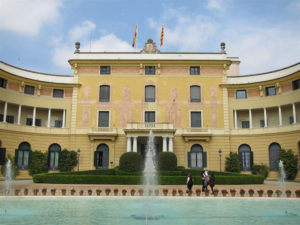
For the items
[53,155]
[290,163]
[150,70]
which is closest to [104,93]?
[150,70]

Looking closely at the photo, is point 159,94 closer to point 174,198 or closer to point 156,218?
point 174,198

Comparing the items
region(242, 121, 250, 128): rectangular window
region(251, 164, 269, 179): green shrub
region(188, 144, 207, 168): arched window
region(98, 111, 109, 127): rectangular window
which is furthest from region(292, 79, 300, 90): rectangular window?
region(98, 111, 109, 127): rectangular window

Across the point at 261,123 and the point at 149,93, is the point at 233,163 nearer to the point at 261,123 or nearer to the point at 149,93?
the point at 261,123

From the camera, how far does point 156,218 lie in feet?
40.0

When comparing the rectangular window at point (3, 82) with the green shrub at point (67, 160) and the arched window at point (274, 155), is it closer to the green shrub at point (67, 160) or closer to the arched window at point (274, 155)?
the green shrub at point (67, 160)

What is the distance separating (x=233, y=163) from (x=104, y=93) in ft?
62.1

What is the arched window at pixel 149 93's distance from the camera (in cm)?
4022

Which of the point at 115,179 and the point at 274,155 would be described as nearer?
the point at 115,179

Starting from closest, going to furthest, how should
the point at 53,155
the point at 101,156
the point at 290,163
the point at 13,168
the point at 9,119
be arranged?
the point at 290,163, the point at 13,168, the point at 9,119, the point at 101,156, the point at 53,155

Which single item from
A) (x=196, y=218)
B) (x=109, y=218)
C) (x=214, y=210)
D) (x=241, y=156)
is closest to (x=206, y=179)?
(x=214, y=210)

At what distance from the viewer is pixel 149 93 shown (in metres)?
40.4

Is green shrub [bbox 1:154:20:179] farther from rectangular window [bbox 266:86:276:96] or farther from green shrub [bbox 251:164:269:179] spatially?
rectangular window [bbox 266:86:276:96]

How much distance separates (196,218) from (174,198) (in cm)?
611

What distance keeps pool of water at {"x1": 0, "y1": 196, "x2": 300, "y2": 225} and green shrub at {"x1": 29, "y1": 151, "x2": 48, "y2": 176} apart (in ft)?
64.8
